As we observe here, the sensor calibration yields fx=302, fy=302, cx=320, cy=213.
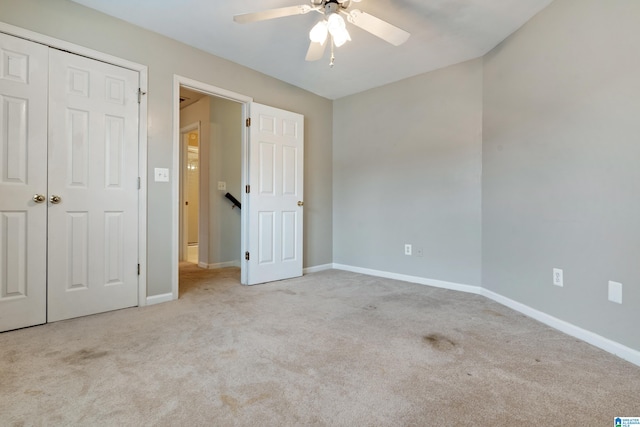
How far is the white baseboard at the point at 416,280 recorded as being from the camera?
3189mm

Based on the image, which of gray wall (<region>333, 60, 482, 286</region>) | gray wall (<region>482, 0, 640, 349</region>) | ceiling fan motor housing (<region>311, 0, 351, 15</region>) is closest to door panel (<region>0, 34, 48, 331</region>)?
ceiling fan motor housing (<region>311, 0, 351, 15</region>)

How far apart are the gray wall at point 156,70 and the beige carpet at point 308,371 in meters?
0.77

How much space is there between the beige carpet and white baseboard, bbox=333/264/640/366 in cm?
7

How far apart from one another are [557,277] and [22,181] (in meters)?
3.92

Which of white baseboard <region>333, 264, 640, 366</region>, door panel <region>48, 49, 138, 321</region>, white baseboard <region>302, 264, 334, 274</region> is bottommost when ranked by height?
white baseboard <region>333, 264, 640, 366</region>

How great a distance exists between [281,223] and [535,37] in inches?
116

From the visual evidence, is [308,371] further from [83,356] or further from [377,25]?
[377,25]

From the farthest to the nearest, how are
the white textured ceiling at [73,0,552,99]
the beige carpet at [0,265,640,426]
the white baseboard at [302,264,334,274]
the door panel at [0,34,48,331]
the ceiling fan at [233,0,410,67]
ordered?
the white baseboard at [302,264,334,274]
the white textured ceiling at [73,0,552,99]
the door panel at [0,34,48,331]
the ceiling fan at [233,0,410,67]
the beige carpet at [0,265,640,426]

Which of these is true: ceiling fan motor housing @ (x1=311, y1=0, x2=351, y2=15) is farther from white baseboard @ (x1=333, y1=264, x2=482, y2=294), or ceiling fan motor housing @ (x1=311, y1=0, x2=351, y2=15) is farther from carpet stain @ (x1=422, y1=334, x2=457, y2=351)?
white baseboard @ (x1=333, y1=264, x2=482, y2=294)

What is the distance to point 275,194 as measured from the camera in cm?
361

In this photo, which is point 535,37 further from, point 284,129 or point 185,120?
point 185,120

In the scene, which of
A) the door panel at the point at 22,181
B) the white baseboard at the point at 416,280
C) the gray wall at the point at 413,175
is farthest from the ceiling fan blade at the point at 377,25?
the white baseboard at the point at 416,280

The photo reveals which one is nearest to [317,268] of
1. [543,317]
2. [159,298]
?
[159,298]

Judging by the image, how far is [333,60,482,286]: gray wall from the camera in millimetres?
3193
